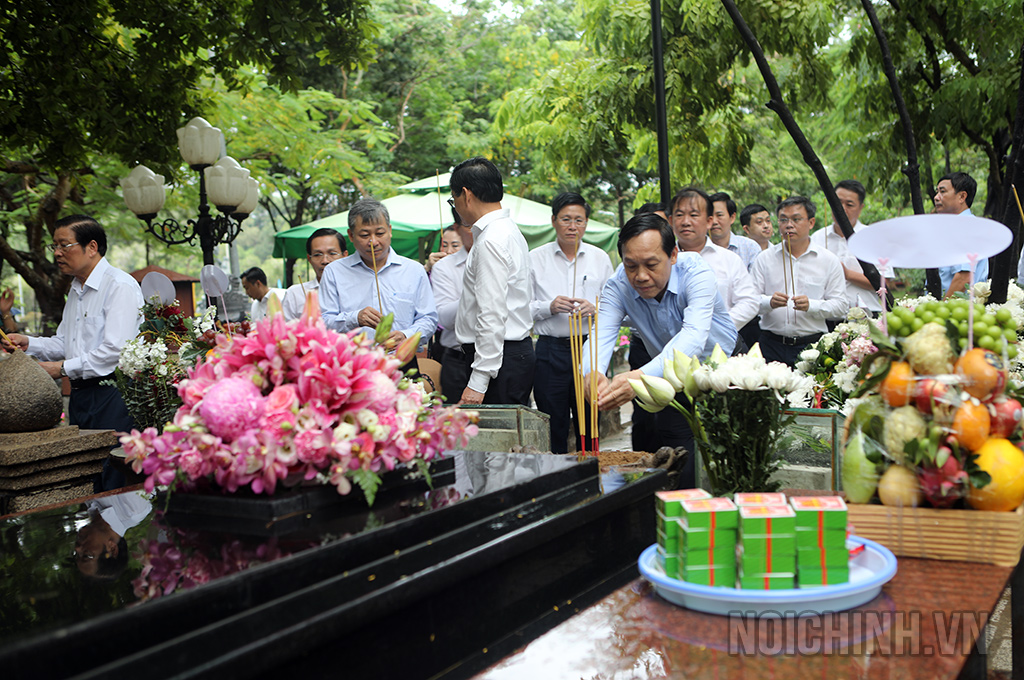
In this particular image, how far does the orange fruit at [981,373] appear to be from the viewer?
65.7 inches

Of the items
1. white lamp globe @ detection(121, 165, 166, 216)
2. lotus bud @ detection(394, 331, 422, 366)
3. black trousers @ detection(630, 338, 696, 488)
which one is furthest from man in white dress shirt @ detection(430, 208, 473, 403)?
white lamp globe @ detection(121, 165, 166, 216)

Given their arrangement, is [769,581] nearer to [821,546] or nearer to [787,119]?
[821,546]

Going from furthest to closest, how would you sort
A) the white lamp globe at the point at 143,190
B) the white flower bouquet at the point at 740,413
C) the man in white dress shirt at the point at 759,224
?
the man in white dress shirt at the point at 759,224
the white lamp globe at the point at 143,190
the white flower bouquet at the point at 740,413

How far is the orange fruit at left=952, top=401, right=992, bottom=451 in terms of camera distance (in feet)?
5.42

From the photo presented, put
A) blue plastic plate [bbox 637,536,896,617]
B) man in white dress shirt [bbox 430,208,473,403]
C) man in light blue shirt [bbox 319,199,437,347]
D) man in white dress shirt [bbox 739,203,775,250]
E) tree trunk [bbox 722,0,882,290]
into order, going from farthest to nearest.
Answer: man in white dress shirt [bbox 739,203,775,250], man in white dress shirt [bbox 430,208,473,403], man in light blue shirt [bbox 319,199,437,347], tree trunk [bbox 722,0,882,290], blue plastic plate [bbox 637,536,896,617]

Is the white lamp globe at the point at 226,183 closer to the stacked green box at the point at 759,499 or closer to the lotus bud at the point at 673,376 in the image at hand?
the lotus bud at the point at 673,376

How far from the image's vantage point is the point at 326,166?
1183cm

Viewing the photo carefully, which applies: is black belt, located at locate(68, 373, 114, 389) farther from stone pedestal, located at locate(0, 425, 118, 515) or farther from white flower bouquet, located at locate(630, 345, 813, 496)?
white flower bouquet, located at locate(630, 345, 813, 496)

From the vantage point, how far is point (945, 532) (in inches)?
69.6

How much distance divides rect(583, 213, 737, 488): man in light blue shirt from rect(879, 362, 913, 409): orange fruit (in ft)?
4.40

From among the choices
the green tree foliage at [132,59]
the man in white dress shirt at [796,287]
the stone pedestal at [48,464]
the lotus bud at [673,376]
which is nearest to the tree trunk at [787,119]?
the lotus bud at [673,376]

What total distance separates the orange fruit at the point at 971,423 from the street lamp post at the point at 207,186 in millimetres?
6269

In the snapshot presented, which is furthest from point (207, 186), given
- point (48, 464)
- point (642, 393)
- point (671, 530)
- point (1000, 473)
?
point (1000, 473)

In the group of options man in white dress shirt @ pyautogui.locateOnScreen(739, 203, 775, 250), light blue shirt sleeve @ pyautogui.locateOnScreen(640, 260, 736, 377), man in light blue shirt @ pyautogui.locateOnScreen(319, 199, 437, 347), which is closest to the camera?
light blue shirt sleeve @ pyautogui.locateOnScreen(640, 260, 736, 377)
